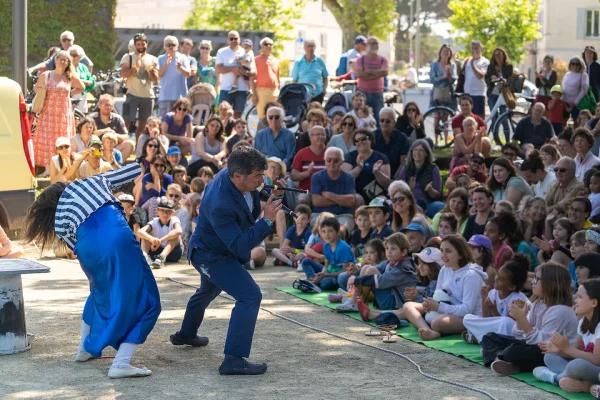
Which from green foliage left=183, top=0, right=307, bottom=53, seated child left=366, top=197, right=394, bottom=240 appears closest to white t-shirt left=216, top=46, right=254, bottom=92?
seated child left=366, top=197, right=394, bottom=240

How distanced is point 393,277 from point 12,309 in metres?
3.54

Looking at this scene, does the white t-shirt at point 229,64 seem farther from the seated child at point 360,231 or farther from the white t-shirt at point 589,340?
the white t-shirt at point 589,340

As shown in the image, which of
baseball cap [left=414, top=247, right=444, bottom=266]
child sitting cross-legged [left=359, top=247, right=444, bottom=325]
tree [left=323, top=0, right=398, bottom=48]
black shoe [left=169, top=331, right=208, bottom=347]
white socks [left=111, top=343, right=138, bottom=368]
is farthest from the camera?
tree [left=323, top=0, right=398, bottom=48]

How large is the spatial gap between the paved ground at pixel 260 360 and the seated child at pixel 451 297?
350 mm

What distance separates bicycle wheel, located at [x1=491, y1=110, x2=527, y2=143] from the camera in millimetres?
17836

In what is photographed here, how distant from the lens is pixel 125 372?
7.66m

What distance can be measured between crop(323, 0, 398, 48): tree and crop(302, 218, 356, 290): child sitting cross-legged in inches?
1077

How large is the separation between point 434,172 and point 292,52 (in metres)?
52.2

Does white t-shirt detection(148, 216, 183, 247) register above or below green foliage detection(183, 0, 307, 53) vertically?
below

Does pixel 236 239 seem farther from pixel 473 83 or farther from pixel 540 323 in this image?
pixel 473 83

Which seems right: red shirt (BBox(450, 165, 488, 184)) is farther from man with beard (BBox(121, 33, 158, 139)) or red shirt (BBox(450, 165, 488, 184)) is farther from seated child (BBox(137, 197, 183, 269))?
man with beard (BBox(121, 33, 158, 139))

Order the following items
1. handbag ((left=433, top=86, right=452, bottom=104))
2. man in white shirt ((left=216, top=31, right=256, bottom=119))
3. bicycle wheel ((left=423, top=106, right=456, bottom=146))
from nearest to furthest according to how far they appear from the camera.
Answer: bicycle wheel ((left=423, top=106, right=456, bottom=146)) < man in white shirt ((left=216, top=31, right=256, bottom=119)) < handbag ((left=433, top=86, right=452, bottom=104))

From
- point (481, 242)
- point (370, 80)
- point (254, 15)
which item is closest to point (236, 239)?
point (481, 242)

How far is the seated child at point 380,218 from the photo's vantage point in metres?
11.9
